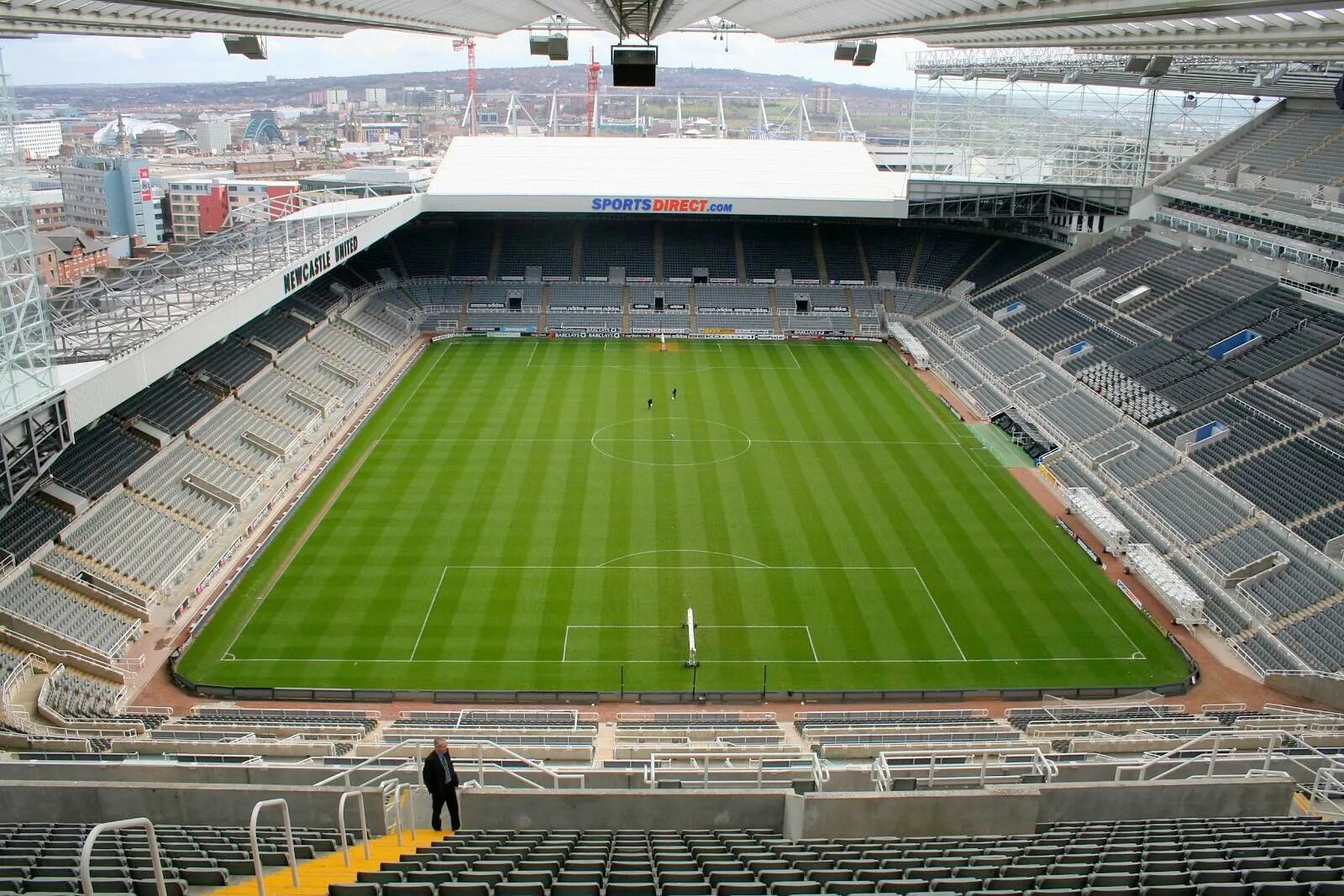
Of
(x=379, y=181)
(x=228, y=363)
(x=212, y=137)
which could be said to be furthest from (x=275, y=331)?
(x=212, y=137)

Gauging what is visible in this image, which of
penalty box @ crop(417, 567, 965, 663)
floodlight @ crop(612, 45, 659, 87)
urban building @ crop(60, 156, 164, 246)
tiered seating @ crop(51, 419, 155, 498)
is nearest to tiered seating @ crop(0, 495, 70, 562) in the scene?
tiered seating @ crop(51, 419, 155, 498)

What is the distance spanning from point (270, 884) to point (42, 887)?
1.61 m

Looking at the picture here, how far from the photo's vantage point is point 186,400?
1318 inches

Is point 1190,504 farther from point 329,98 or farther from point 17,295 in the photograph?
point 329,98

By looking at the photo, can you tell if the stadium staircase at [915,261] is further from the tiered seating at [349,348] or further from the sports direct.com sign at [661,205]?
the tiered seating at [349,348]

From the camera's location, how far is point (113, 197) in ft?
298

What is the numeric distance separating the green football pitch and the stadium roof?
12.9 m

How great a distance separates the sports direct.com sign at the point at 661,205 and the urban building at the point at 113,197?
53.8 m

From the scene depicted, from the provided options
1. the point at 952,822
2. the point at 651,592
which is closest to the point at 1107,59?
the point at 651,592

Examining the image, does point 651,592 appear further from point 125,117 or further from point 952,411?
point 125,117

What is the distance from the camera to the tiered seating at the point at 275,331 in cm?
3988

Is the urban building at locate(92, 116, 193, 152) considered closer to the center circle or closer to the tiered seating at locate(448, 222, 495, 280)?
the tiered seating at locate(448, 222, 495, 280)

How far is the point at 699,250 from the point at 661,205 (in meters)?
5.34

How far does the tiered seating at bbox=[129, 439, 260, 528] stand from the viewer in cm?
2900
